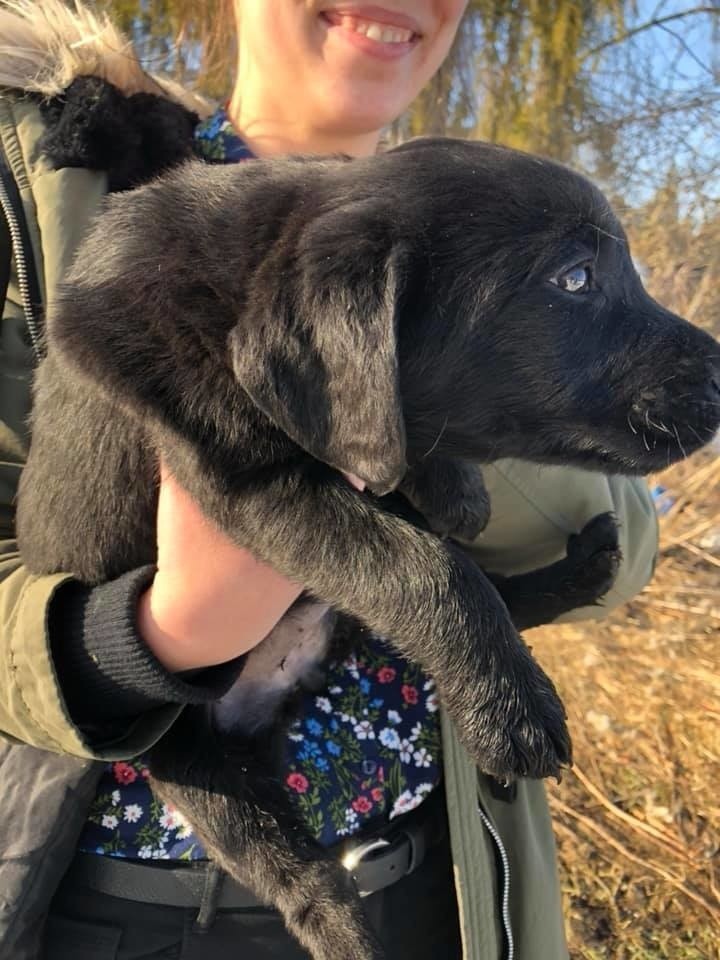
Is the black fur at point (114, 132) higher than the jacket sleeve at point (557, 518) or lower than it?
higher

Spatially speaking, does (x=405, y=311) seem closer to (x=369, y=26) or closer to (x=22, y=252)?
(x=22, y=252)

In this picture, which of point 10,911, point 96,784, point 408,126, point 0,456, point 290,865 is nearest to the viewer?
point 10,911

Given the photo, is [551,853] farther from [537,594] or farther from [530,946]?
[537,594]

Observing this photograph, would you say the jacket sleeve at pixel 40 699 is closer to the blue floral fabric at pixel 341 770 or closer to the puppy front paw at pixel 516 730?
the blue floral fabric at pixel 341 770

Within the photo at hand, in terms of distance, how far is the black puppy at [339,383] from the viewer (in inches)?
51.1

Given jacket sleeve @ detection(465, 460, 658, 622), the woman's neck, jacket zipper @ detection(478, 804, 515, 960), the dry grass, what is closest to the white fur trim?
the woman's neck

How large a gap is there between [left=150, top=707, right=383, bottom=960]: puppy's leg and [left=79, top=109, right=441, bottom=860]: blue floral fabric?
35 millimetres

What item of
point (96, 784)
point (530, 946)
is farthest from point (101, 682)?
point (530, 946)

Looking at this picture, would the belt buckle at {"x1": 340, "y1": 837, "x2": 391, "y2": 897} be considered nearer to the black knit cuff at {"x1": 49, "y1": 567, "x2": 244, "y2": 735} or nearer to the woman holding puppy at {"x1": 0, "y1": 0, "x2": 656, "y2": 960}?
the woman holding puppy at {"x1": 0, "y1": 0, "x2": 656, "y2": 960}

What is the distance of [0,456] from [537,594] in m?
1.23

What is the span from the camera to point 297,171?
5.01ft

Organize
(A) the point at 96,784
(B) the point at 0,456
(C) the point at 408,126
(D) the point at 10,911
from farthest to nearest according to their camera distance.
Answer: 1. (C) the point at 408,126
2. (B) the point at 0,456
3. (A) the point at 96,784
4. (D) the point at 10,911

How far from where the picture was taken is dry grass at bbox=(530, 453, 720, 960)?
10.0 feet

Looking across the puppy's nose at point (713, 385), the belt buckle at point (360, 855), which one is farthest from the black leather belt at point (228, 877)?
the puppy's nose at point (713, 385)
